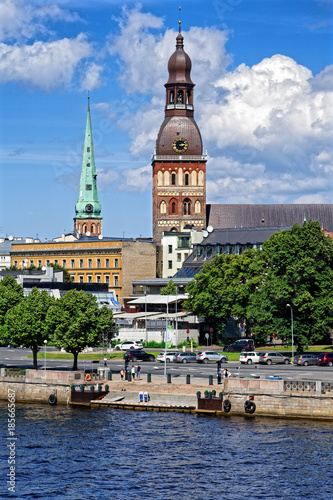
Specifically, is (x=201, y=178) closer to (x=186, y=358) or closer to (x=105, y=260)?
(x=105, y=260)

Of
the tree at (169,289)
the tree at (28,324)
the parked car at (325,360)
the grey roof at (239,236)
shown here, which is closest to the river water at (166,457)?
the tree at (28,324)

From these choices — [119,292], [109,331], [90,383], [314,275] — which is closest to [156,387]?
[90,383]

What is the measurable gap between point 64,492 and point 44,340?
39.8m

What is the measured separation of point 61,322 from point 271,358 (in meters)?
21.6

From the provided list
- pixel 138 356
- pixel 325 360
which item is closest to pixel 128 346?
pixel 138 356

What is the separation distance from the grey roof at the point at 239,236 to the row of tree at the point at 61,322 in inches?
2709

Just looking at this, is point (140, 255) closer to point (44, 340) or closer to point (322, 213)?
point (322, 213)

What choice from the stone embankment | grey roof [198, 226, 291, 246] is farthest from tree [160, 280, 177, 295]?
the stone embankment

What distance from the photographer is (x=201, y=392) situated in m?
68.1

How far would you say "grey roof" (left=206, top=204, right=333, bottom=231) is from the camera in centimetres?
18812

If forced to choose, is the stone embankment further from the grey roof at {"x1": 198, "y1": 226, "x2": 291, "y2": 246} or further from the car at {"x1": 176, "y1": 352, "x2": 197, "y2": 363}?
the grey roof at {"x1": 198, "y1": 226, "x2": 291, "y2": 246}

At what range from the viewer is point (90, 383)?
73.0 meters

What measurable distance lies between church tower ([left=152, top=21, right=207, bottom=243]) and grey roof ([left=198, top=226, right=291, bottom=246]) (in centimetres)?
2872

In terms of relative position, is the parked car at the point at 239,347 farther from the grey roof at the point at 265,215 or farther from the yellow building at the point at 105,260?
the grey roof at the point at 265,215
